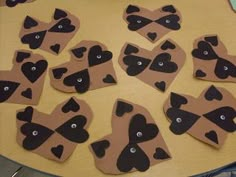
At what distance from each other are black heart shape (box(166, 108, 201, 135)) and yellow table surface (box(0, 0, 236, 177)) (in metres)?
0.01

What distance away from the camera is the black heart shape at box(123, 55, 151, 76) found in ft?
2.85

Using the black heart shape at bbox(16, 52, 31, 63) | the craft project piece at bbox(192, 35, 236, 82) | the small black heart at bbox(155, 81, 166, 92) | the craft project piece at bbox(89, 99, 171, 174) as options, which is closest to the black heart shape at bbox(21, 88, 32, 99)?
the black heart shape at bbox(16, 52, 31, 63)

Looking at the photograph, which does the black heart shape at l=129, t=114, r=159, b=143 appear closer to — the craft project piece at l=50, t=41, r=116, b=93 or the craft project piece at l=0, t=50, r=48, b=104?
the craft project piece at l=50, t=41, r=116, b=93

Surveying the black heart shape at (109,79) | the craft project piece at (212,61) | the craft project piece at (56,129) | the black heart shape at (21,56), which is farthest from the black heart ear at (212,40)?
the black heart shape at (21,56)

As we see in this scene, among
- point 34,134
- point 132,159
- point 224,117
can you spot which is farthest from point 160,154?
point 34,134

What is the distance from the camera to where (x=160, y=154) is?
72cm

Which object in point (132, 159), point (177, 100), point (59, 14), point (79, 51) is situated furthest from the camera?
point (59, 14)

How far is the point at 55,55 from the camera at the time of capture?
91 cm

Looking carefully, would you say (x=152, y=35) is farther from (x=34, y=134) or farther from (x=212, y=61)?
(x=34, y=134)

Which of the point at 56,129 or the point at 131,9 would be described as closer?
the point at 56,129

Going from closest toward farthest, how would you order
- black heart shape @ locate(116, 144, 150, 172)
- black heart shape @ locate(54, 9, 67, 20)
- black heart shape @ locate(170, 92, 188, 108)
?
1. black heart shape @ locate(116, 144, 150, 172)
2. black heart shape @ locate(170, 92, 188, 108)
3. black heart shape @ locate(54, 9, 67, 20)

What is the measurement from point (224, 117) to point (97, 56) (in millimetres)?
381

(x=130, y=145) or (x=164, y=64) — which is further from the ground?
(x=164, y=64)

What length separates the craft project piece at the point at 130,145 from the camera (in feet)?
2.29
